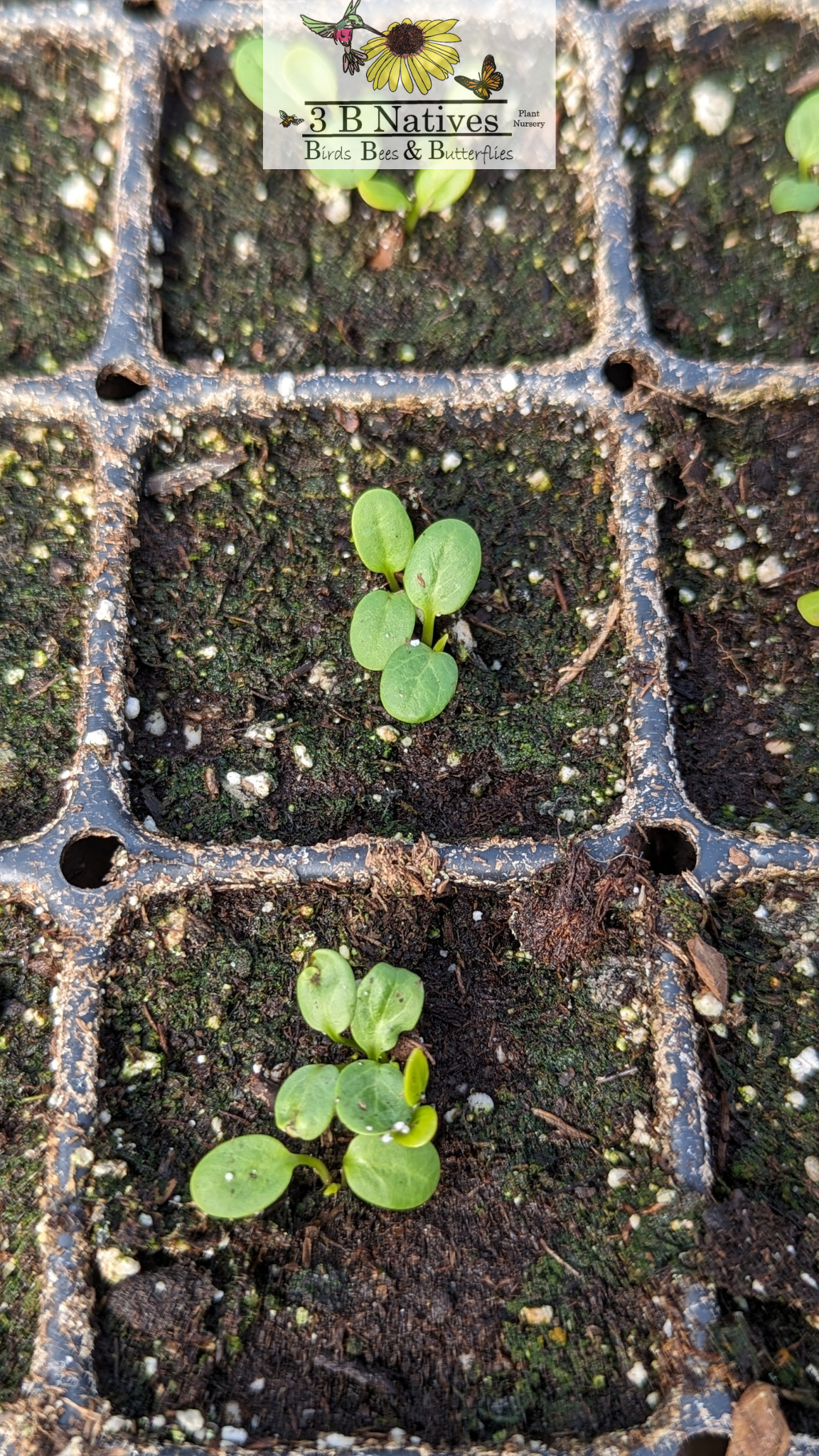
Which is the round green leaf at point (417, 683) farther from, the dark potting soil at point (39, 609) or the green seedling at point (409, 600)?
the dark potting soil at point (39, 609)

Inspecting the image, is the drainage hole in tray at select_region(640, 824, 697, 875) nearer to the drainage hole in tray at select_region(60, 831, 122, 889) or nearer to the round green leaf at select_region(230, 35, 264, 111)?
the drainage hole in tray at select_region(60, 831, 122, 889)

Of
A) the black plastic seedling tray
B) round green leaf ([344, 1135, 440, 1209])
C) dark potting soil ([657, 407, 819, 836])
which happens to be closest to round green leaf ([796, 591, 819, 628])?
dark potting soil ([657, 407, 819, 836])

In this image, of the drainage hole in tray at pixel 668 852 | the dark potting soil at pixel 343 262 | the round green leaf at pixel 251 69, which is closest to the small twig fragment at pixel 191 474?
the dark potting soil at pixel 343 262

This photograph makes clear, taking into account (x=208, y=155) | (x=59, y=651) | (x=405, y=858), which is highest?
(x=208, y=155)

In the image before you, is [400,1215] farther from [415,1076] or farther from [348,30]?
[348,30]

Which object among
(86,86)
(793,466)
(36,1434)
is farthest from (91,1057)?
(86,86)

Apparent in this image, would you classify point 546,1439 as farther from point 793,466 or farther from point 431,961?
point 793,466

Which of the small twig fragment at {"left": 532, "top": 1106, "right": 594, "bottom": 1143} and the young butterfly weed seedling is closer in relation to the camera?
the young butterfly weed seedling
